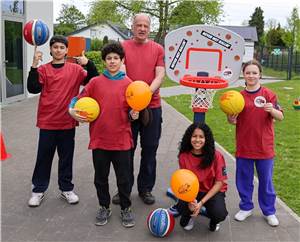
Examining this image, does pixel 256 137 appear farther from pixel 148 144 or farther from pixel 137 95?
pixel 137 95

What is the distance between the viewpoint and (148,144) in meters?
4.52

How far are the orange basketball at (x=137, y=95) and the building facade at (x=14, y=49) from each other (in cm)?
821

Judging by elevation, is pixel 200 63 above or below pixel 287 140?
above

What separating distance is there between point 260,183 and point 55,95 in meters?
2.28

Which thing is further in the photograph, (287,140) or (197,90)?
(287,140)

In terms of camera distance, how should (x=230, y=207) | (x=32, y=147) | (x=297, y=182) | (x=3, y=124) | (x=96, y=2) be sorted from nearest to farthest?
(x=230, y=207) → (x=297, y=182) → (x=32, y=147) → (x=3, y=124) → (x=96, y=2)

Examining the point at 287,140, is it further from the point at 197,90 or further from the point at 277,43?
the point at 277,43

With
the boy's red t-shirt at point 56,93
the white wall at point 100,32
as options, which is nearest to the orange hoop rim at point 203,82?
the boy's red t-shirt at point 56,93

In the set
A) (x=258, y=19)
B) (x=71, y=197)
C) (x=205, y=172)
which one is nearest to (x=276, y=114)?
(x=205, y=172)

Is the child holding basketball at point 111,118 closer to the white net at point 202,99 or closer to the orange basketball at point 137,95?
the orange basketball at point 137,95

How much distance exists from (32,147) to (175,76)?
11.0 ft

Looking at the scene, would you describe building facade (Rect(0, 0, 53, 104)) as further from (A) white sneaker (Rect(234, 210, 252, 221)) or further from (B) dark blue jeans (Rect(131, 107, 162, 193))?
(A) white sneaker (Rect(234, 210, 252, 221))

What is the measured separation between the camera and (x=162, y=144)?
295 inches

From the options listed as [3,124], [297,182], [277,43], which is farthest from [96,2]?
[277,43]
